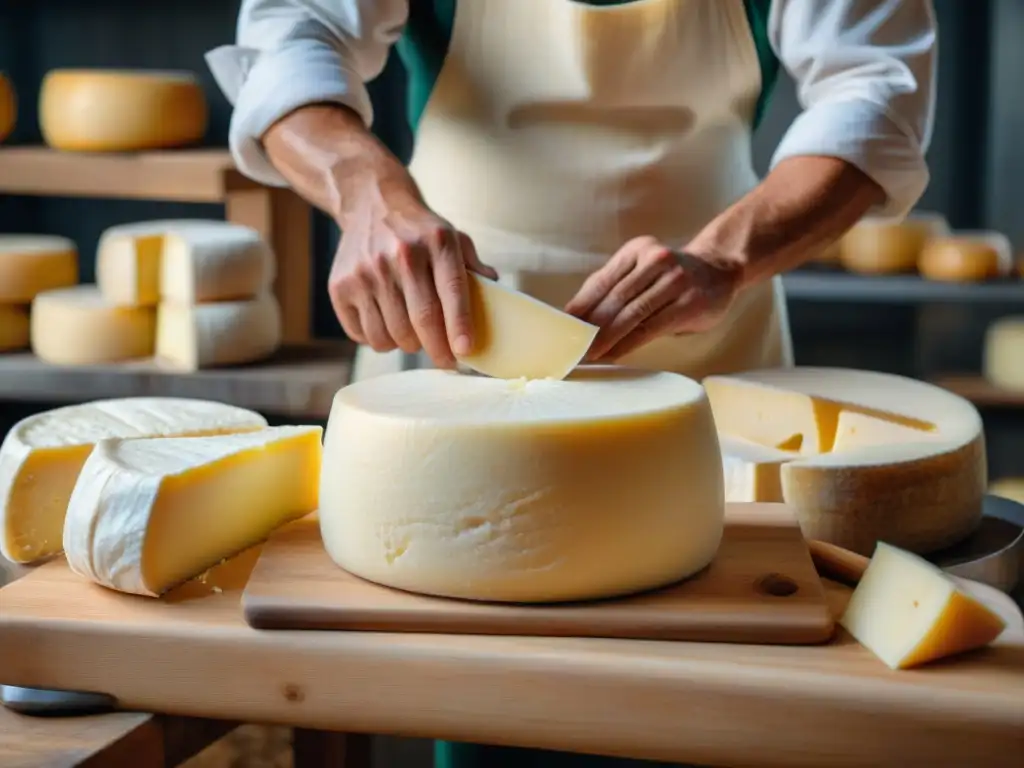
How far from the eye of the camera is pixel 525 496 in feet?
3.04

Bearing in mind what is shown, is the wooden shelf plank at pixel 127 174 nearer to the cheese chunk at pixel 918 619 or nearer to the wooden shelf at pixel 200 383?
the wooden shelf at pixel 200 383

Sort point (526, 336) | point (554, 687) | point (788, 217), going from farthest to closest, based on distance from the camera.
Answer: point (788, 217) < point (526, 336) < point (554, 687)

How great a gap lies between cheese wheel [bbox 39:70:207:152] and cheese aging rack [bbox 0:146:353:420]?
0.10 ft

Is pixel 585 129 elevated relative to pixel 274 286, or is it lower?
elevated

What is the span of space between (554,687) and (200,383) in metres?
1.62

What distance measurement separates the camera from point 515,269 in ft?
5.15

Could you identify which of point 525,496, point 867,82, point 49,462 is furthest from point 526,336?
point 867,82

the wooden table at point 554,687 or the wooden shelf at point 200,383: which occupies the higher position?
the wooden table at point 554,687

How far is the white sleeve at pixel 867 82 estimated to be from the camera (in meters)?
1.41

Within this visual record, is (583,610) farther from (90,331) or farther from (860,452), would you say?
(90,331)

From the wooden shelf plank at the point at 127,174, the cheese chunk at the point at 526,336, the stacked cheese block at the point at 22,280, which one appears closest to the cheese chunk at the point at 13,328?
the stacked cheese block at the point at 22,280

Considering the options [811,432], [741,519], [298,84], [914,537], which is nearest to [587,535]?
[741,519]

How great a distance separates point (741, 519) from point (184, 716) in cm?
47

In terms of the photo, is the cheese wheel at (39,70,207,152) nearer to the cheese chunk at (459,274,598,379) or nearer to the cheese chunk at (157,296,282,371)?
the cheese chunk at (157,296,282,371)
